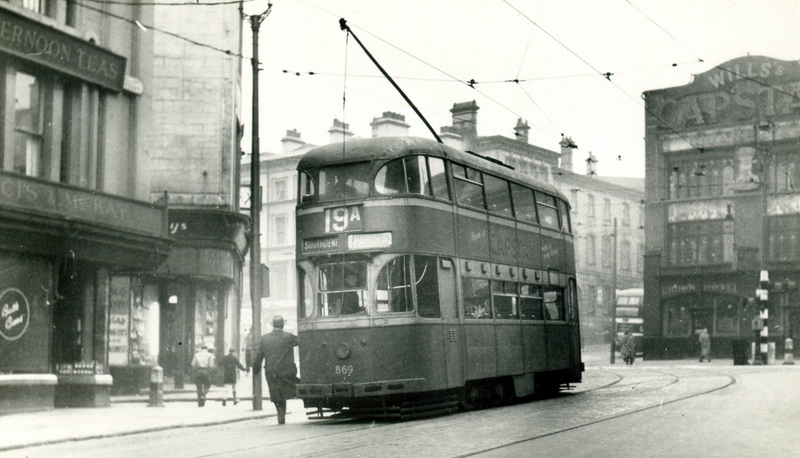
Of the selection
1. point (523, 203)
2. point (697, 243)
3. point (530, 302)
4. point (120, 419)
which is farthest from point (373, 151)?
point (697, 243)

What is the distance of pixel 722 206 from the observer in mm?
50938

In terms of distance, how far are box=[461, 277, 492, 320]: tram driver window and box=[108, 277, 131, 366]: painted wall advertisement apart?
1171 cm

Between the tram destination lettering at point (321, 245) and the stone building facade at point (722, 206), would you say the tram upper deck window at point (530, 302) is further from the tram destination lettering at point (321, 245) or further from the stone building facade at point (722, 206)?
the stone building facade at point (722, 206)

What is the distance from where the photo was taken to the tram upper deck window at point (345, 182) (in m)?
16.0

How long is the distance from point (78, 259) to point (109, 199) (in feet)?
4.38

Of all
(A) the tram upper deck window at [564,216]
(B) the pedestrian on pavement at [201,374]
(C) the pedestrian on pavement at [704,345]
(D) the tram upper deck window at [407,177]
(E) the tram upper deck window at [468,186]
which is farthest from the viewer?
(C) the pedestrian on pavement at [704,345]

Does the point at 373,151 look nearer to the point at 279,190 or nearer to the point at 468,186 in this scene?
the point at 468,186

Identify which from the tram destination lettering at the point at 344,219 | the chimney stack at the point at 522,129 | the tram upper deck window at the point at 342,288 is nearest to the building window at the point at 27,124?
the tram destination lettering at the point at 344,219

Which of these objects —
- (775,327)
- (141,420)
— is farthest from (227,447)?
(775,327)

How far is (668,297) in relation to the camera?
5188cm

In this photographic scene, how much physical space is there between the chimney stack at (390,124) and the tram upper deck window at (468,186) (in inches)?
1395

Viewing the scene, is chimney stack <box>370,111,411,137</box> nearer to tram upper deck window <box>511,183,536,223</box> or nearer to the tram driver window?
tram upper deck window <box>511,183,536,223</box>

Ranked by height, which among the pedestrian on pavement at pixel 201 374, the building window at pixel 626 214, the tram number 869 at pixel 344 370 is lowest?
the pedestrian on pavement at pixel 201 374

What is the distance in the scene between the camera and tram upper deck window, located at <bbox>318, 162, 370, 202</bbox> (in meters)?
16.0
